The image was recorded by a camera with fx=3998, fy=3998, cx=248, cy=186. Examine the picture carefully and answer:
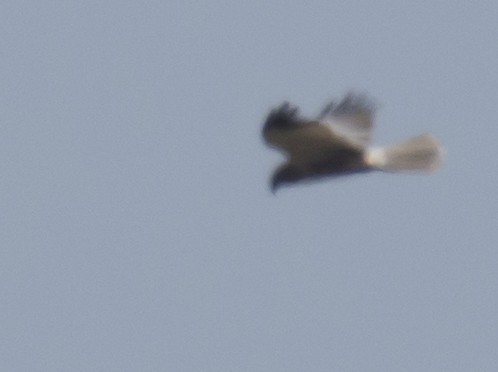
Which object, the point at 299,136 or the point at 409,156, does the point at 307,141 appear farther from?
the point at 409,156

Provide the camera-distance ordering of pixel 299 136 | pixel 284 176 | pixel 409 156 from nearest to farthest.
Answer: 1. pixel 299 136
2. pixel 409 156
3. pixel 284 176

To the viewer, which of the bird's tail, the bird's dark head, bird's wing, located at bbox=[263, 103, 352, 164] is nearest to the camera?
bird's wing, located at bbox=[263, 103, 352, 164]

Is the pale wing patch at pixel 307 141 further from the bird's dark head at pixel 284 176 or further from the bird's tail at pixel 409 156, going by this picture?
the bird's dark head at pixel 284 176

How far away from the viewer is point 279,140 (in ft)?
96.2

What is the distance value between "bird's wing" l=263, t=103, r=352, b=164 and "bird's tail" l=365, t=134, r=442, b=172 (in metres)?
0.26

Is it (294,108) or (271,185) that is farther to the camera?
(271,185)

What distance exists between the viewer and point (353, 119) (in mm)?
29750

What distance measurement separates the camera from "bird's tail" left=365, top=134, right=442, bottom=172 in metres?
29.7

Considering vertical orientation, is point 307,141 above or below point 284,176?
below

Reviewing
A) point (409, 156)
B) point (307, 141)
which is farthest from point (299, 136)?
point (409, 156)

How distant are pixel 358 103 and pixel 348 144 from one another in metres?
0.35

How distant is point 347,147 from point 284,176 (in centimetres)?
111

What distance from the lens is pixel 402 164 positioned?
29.9 m

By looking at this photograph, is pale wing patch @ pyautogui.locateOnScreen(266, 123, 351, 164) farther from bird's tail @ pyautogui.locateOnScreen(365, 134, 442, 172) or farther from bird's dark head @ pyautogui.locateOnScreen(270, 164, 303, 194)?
bird's dark head @ pyautogui.locateOnScreen(270, 164, 303, 194)
